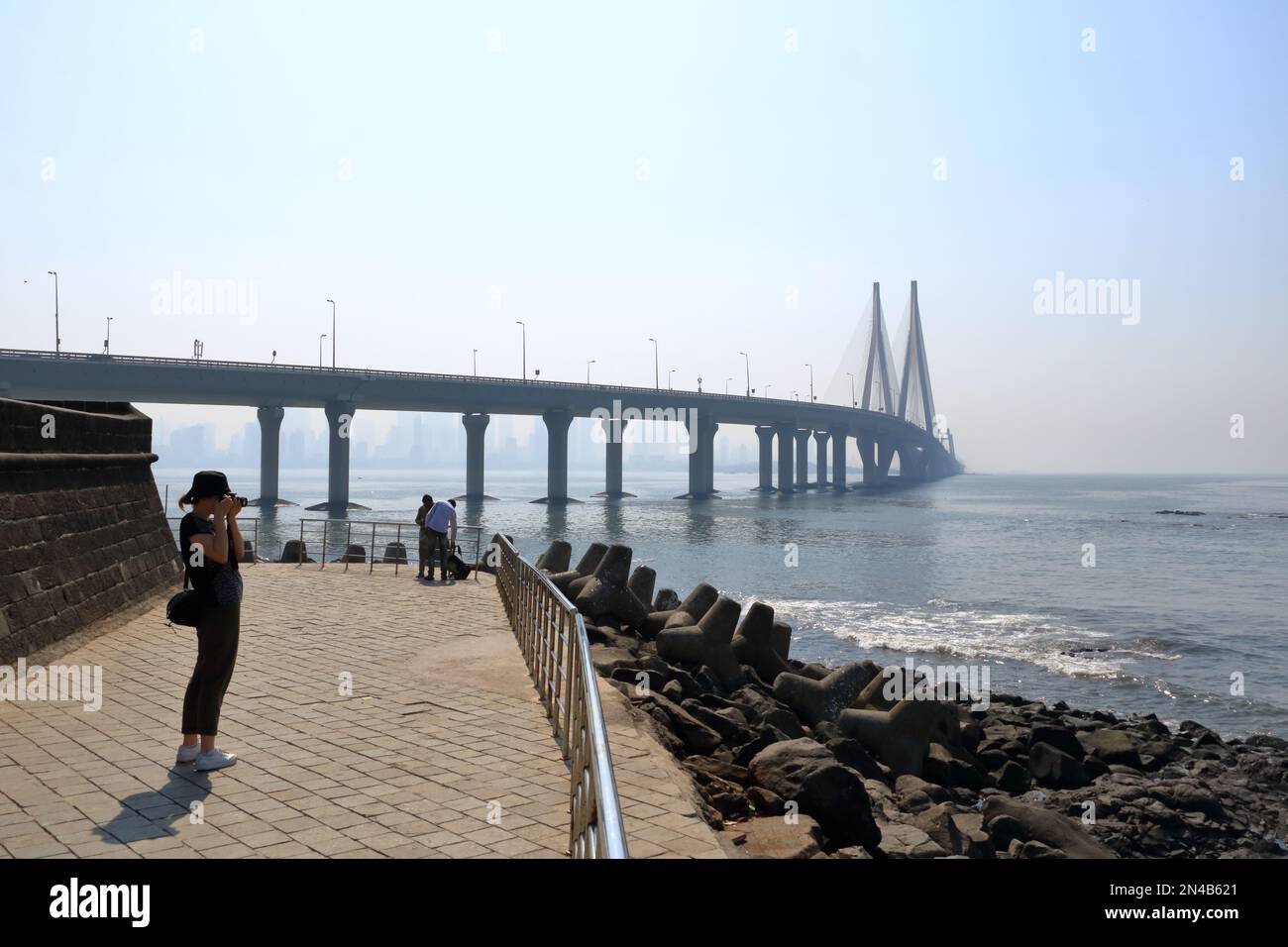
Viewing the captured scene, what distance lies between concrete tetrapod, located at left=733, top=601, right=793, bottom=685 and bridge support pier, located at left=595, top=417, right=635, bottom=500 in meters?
76.3

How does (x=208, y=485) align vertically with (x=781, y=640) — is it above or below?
above

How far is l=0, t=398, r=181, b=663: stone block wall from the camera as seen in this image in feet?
28.6

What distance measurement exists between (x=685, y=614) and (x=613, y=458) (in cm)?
8357

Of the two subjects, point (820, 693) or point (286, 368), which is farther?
point (286, 368)

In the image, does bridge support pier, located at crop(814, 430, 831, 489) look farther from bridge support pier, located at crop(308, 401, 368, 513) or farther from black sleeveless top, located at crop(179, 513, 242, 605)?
black sleeveless top, located at crop(179, 513, 242, 605)

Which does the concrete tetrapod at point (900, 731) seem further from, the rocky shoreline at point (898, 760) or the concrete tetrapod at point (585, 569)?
the concrete tetrapod at point (585, 569)

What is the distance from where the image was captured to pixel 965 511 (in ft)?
275

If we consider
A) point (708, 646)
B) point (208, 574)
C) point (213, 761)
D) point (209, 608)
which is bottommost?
point (708, 646)

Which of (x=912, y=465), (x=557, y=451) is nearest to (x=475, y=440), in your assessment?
(x=557, y=451)

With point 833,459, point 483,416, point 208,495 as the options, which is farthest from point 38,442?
point 833,459

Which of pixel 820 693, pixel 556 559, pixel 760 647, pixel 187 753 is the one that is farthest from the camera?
pixel 556 559

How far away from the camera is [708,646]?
13477 mm

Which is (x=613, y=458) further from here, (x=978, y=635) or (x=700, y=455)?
(x=978, y=635)

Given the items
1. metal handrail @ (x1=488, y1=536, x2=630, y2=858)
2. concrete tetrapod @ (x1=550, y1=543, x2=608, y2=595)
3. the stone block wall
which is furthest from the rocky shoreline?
the stone block wall
